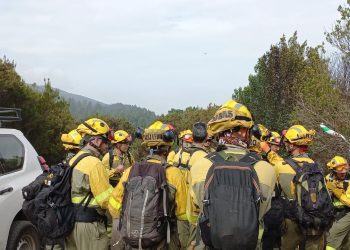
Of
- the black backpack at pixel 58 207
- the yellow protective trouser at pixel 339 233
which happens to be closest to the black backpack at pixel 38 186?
the black backpack at pixel 58 207

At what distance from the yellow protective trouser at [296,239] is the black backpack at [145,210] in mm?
1994

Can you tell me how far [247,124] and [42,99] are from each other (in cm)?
3059

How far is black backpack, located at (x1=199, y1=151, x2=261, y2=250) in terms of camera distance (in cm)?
304

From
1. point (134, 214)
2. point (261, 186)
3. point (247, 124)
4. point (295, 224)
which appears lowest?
point (295, 224)

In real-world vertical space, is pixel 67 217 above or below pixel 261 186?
below

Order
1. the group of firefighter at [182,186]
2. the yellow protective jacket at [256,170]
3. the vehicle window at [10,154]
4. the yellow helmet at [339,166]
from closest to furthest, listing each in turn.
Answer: the yellow protective jacket at [256,170], the group of firefighter at [182,186], the vehicle window at [10,154], the yellow helmet at [339,166]

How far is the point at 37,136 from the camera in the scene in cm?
2914

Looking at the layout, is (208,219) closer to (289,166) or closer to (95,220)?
(95,220)

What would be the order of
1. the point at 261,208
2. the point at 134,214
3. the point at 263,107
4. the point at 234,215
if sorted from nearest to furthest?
1. the point at 234,215
2. the point at 261,208
3. the point at 134,214
4. the point at 263,107

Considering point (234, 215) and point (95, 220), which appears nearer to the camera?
point (234, 215)

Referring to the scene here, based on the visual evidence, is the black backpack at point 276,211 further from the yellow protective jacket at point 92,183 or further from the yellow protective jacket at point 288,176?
the yellow protective jacket at point 92,183

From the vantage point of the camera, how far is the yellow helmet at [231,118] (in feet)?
11.6

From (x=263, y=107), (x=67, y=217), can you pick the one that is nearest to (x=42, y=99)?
(x=263, y=107)

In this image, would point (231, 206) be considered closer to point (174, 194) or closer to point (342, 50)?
point (174, 194)
